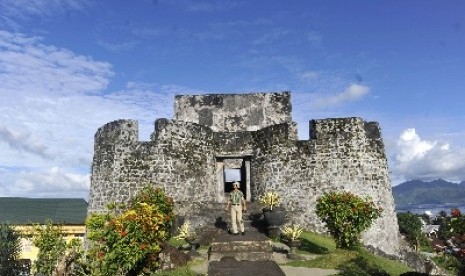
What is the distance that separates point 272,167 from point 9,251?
14984mm

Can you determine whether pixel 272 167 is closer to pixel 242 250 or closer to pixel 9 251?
pixel 242 250

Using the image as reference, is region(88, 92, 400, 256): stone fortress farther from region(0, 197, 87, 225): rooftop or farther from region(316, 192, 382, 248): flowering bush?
region(0, 197, 87, 225): rooftop

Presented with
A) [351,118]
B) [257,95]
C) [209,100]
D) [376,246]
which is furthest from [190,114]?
[376,246]

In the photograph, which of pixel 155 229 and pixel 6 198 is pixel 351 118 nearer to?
pixel 155 229

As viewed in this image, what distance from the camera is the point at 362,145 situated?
18.2m

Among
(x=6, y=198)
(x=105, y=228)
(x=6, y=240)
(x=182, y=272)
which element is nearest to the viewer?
(x=105, y=228)

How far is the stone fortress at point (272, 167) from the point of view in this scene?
17.8m

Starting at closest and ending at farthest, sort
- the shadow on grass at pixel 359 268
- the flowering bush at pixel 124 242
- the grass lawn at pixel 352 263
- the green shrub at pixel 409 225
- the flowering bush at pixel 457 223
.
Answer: the flowering bush at pixel 457 223 → the flowering bush at pixel 124 242 → the shadow on grass at pixel 359 268 → the grass lawn at pixel 352 263 → the green shrub at pixel 409 225

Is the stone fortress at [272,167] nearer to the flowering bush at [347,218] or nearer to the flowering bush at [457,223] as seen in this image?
the flowering bush at [347,218]

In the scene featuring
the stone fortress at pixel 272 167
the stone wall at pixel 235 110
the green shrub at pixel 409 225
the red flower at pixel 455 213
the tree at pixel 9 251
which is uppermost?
the stone wall at pixel 235 110

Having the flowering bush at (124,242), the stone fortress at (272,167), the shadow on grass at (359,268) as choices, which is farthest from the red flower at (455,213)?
the stone fortress at (272,167)

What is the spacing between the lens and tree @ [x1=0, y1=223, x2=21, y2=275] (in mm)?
22125

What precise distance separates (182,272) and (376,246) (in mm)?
9873

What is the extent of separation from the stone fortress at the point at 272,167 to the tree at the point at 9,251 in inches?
299
